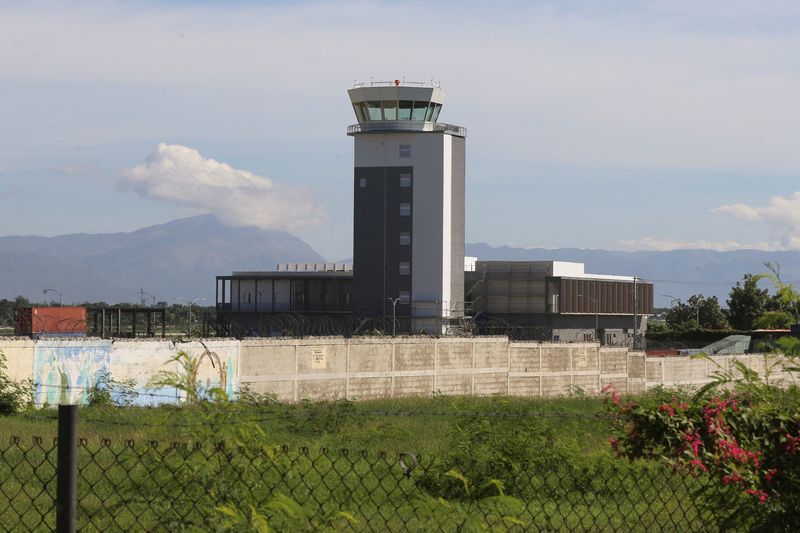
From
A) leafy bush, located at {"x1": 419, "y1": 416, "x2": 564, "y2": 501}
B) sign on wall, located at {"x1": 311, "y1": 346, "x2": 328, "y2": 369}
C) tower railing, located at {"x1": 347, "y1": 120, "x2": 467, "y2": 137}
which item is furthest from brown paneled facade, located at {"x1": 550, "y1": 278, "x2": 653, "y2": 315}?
leafy bush, located at {"x1": 419, "y1": 416, "x2": 564, "y2": 501}

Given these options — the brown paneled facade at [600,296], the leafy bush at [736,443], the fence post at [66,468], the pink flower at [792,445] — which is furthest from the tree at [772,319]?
the brown paneled facade at [600,296]

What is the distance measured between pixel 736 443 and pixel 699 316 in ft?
468

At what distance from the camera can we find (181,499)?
7852mm

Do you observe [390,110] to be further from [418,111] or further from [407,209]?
[407,209]

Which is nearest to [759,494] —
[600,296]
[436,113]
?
[436,113]

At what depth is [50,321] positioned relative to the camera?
2416 inches

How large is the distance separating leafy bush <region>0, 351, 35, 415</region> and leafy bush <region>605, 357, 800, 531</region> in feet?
104

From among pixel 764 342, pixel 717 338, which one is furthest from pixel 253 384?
pixel 717 338

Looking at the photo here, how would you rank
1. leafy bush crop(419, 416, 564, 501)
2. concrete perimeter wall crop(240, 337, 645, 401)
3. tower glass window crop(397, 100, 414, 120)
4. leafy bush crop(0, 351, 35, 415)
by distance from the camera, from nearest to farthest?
1. leafy bush crop(419, 416, 564, 501)
2. leafy bush crop(0, 351, 35, 415)
3. concrete perimeter wall crop(240, 337, 645, 401)
4. tower glass window crop(397, 100, 414, 120)

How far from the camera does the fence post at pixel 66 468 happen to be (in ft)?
21.6

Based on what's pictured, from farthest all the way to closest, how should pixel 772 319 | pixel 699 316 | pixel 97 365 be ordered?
pixel 699 316 < pixel 97 365 < pixel 772 319

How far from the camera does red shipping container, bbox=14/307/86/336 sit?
197 feet

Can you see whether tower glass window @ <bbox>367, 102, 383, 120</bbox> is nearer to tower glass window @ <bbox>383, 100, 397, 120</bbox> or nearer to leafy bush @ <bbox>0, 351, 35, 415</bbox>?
tower glass window @ <bbox>383, 100, 397, 120</bbox>

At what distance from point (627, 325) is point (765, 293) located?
927 inches
